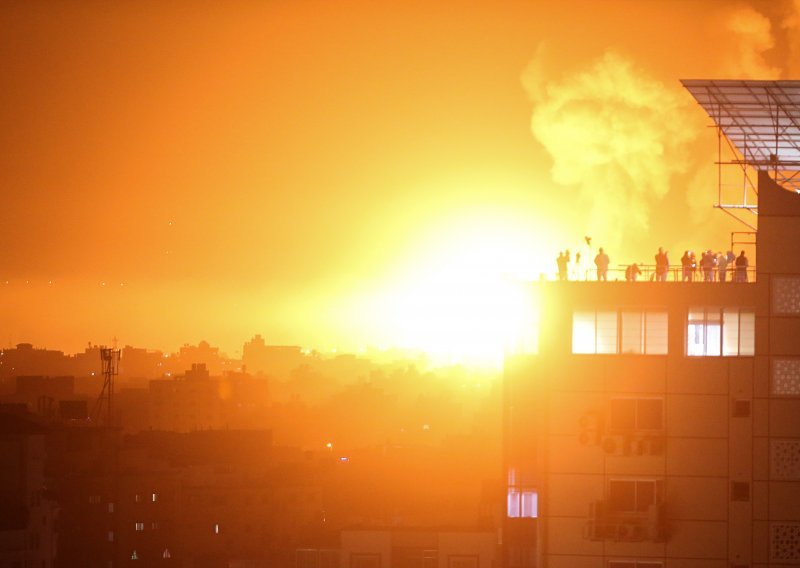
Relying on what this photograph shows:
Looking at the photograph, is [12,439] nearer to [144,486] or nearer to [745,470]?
[144,486]

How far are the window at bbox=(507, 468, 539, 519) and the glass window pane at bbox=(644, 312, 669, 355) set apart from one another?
440 cm

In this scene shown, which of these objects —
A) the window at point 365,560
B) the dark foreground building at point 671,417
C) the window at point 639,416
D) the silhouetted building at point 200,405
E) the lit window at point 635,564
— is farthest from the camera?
the silhouetted building at point 200,405

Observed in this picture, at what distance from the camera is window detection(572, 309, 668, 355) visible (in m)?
32.8

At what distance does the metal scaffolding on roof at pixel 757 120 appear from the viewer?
34.0m

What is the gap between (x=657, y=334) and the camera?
32.8 meters

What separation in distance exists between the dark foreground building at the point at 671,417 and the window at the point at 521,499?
306 millimetres

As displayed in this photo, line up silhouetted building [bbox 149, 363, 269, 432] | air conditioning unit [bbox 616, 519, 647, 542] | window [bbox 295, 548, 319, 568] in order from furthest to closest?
silhouetted building [bbox 149, 363, 269, 432] < window [bbox 295, 548, 319, 568] < air conditioning unit [bbox 616, 519, 647, 542]

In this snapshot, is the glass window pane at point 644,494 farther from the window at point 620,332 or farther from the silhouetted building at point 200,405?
the silhouetted building at point 200,405

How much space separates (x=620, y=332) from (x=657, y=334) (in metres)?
0.86

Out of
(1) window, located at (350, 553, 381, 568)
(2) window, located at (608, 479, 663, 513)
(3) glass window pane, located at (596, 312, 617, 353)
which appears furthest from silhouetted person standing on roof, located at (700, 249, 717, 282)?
(1) window, located at (350, 553, 381, 568)

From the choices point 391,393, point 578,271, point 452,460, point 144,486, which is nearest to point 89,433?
point 144,486

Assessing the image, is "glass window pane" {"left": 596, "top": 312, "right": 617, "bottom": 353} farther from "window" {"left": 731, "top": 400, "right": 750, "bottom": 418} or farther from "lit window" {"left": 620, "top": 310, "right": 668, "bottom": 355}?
"window" {"left": 731, "top": 400, "right": 750, "bottom": 418}

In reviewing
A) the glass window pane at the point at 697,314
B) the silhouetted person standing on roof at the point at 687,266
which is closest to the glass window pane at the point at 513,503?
the glass window pane at the point at 697,314

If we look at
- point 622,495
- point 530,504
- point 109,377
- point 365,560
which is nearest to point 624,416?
point 622,495
